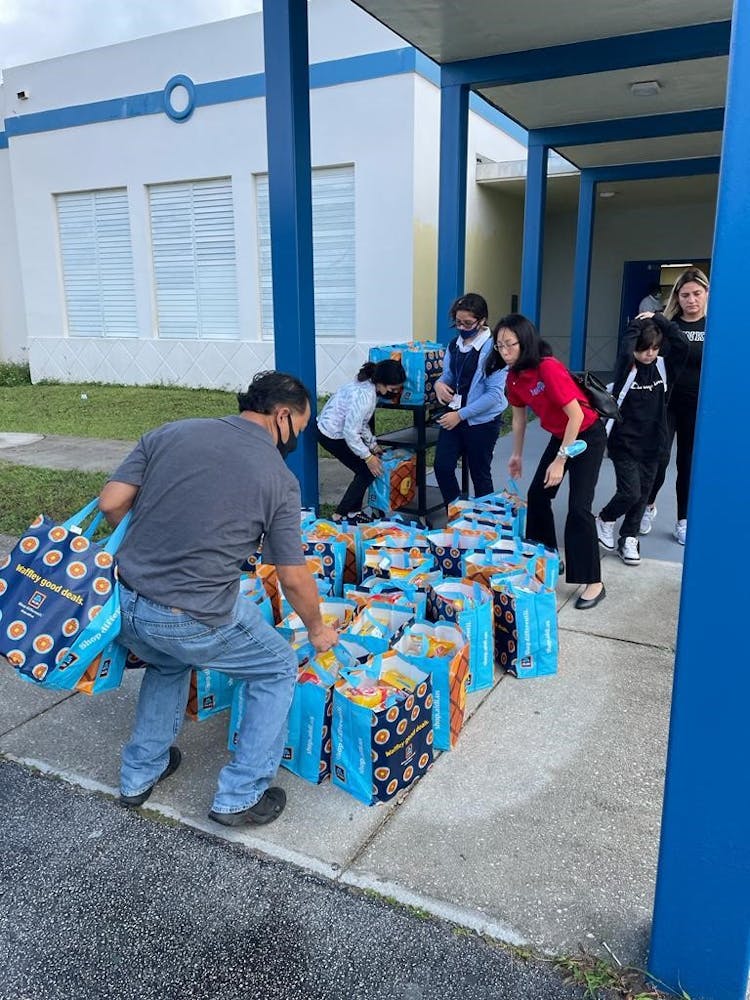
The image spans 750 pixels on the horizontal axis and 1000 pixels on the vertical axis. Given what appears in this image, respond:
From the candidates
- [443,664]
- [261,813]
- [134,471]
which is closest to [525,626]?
[443,664]

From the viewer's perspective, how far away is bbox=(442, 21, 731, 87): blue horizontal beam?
6168 mm

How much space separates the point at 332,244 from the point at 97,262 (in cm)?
534

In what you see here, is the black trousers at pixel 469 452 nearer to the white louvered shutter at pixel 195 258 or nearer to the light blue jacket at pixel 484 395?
the light blue jacket at pixel 484 395

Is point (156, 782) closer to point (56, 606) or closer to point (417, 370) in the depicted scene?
point (56, 606)

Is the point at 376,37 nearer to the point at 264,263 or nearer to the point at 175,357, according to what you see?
the point at 264,263

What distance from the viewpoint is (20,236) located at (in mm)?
15695

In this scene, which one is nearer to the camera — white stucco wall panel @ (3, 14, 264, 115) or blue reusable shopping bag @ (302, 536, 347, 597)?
blue reusable shopping bag @ (302, 536, 347, 597)

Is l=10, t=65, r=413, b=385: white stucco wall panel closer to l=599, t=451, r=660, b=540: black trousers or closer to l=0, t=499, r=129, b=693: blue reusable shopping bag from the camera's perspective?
l=599, t=451, r=660, b=540: black trousers

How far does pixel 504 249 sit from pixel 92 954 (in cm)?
1586

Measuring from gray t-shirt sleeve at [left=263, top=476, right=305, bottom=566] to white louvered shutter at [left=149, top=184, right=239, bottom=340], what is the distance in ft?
39.5

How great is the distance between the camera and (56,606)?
7.50ft

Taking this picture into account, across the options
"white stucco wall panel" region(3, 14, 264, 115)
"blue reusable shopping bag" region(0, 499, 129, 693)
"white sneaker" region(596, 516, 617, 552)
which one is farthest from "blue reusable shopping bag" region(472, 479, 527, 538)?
"white stucco wall panel" region(3, 14, 264, 115)

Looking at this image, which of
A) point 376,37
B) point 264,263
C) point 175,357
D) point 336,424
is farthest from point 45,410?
point 336,424

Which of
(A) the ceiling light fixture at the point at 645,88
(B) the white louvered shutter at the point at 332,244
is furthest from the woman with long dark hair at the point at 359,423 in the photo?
(B) the white louvered shutter at the point at 332,244
